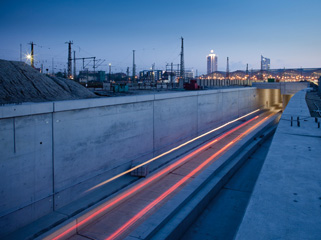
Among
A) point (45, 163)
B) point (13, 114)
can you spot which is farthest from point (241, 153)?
point (13, 114)

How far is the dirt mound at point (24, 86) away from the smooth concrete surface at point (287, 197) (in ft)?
42.8

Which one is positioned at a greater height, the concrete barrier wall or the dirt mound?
the dirt mound

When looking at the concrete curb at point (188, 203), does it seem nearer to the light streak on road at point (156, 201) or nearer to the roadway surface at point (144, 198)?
the roadway surface at point (144, 198)

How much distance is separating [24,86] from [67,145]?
697cm

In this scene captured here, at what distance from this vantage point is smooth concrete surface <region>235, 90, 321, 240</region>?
3.51 meters

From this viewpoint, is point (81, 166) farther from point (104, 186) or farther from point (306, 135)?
point (306, 135)

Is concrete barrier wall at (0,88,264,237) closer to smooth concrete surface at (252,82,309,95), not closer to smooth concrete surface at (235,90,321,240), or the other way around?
smooth concrete surface at (235,90,321,240)

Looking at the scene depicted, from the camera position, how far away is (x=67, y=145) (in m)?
11.0

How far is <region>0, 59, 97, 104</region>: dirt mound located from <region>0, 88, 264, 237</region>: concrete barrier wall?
16.5 ft

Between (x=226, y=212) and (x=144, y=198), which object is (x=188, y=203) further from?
(x=144, y=198)

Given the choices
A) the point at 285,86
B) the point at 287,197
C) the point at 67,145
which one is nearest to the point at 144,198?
the point at 67,145

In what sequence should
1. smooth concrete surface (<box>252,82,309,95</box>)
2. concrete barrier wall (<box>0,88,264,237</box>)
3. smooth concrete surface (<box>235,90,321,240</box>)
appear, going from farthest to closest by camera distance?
smooth concrete surface (<box>252,82,309,95</box>)
concrete barrier wall (<box>0,88,264,237</box>)
smooth concrete surface (<box>235,90,321,240</box>)

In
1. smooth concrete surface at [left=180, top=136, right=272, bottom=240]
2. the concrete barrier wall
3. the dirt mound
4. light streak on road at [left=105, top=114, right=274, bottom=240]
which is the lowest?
smooth concrete surface at [left=180, top=136, right=272, bottom=240]

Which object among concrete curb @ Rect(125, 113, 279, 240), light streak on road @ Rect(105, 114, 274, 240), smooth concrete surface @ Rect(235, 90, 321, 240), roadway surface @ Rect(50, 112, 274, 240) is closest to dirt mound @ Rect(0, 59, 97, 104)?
roadway surface @ Rect(50, 112, 274, 240)
